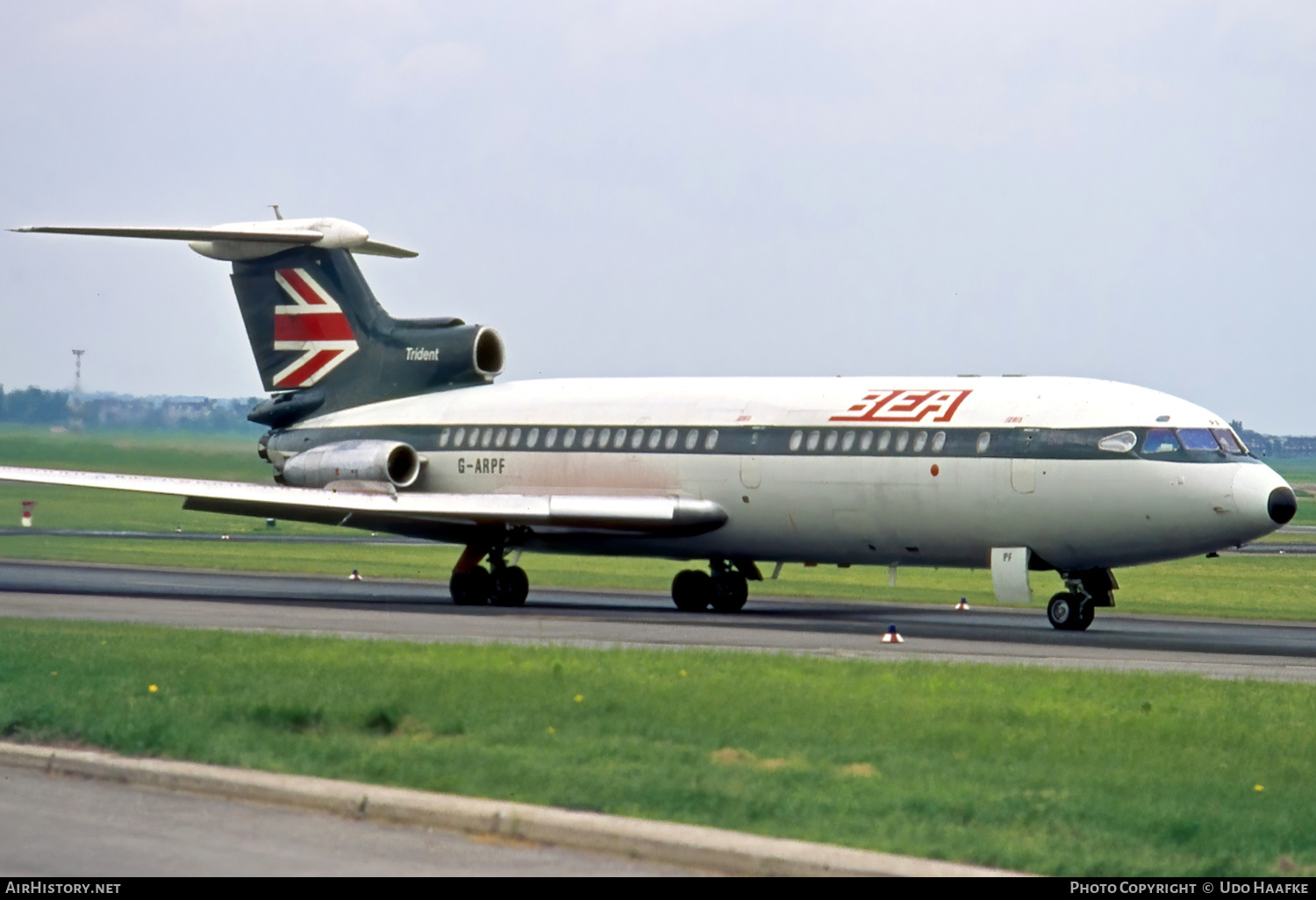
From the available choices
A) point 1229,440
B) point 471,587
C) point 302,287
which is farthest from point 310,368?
point 1229,440

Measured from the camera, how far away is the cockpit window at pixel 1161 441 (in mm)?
25297

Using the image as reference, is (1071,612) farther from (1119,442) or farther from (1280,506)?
(1280,506)

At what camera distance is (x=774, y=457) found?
28766 millimetres

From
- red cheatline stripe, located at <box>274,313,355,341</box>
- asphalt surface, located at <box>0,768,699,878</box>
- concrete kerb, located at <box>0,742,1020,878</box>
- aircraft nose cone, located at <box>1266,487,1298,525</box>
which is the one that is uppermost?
red cheatline stripe, located at <box>274,313,355,341</box>

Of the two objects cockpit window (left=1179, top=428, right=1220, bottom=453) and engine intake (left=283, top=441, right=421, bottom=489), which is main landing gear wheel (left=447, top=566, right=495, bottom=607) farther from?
cockpit window (left=1179, top=428, right=1220, bottom=453)

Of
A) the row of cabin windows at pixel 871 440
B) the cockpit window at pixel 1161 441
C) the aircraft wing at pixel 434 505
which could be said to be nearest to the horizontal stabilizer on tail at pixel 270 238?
the aircraft wing at pixel 434 505

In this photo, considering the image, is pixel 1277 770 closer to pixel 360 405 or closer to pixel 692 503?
pixel 692 503

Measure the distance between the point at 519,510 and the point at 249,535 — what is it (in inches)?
1107

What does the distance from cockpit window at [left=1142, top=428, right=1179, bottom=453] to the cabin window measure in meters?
0.16

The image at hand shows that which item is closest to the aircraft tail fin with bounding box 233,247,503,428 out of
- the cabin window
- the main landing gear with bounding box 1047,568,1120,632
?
the main landing gear with bounding box 1047,568,1120,632

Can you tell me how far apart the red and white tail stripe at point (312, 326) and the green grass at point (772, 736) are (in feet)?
58.2

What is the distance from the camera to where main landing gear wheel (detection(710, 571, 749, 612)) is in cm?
3120

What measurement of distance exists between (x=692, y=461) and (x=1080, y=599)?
711 centimetres

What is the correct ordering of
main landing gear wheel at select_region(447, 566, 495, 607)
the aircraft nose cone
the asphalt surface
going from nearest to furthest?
the asphalt surface, the aircraft nose cone, main landing gear wheel at select_region(447, 566, 495, 607)
